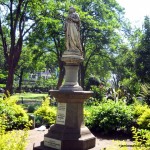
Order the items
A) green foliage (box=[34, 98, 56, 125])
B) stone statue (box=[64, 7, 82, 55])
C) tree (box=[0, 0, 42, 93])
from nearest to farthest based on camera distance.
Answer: stone statue (box=[64, 7, 82, 55])
green foliage (box=[34, 98, 56, 125])
tree (box=[0, 0, 42, 93])

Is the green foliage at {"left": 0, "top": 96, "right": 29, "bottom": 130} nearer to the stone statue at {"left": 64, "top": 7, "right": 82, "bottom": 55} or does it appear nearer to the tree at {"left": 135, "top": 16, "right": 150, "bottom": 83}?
the stone statue at {"left": 64, "top": 7, "right": 82, "bottom": 55}

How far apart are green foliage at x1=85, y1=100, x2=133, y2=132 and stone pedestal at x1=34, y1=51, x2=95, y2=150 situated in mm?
3562

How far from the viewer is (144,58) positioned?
93.6ft

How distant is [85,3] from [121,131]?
962 inches

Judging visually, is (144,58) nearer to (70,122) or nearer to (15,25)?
(15,25)

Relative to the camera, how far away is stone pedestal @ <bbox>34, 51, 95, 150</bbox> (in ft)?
25.6

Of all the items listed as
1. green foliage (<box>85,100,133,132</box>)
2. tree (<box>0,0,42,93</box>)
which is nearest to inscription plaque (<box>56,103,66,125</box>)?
green foliage (<box>85,100,133,132</box>)

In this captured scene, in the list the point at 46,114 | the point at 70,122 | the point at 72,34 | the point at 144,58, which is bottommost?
the point at 46,114

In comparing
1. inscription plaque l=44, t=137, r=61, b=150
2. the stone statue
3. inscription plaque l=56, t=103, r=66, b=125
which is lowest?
inscription plaque l=44, t=137, r=61, b=150

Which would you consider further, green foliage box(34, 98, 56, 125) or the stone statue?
green foliage box(34, 98, 56, 125)

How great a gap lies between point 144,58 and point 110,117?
17.7 m

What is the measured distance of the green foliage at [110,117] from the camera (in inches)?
464

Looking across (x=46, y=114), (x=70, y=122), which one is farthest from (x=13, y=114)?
(x=70, y=122)

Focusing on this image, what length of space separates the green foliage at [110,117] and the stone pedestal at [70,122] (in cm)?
356
